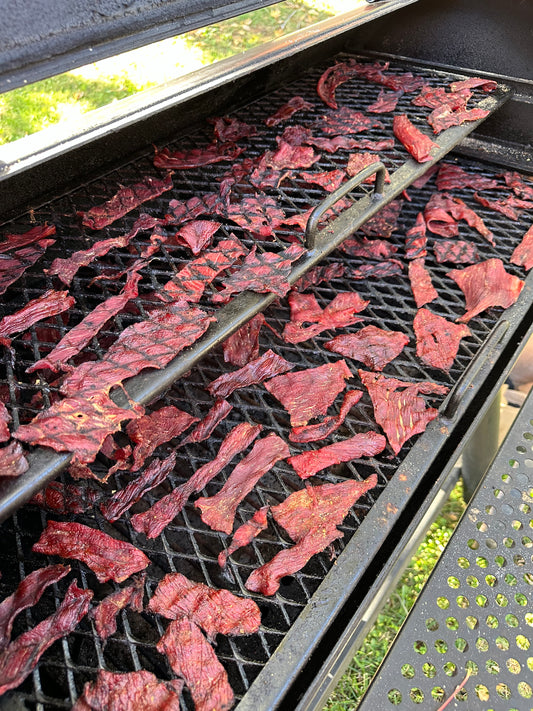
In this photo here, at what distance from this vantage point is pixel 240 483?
1.49 metres

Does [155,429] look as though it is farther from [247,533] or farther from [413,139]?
[413,139]

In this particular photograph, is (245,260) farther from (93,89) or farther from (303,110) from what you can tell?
(93,89)

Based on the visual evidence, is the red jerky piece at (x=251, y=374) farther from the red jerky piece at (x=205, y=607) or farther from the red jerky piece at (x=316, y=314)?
the red jerky piece at (x=205, y=607)

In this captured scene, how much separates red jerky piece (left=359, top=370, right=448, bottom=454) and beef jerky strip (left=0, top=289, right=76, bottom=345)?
34.8 inches

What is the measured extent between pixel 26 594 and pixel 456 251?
1803 millimetres

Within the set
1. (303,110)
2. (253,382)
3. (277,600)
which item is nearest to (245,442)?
(253,382)

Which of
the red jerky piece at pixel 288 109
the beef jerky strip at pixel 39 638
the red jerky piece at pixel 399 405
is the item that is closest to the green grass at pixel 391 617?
the red jerky piece at pixel 399 405

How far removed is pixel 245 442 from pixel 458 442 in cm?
60

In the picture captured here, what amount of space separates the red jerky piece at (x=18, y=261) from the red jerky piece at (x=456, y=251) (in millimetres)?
1383

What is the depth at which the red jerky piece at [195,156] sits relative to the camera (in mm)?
2178

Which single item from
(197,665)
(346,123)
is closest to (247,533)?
(197,665)

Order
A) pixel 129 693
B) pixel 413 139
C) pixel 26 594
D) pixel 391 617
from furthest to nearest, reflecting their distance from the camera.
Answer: pixel 391 617
pixel 413 139
pixel 26 594
pixel 129 693

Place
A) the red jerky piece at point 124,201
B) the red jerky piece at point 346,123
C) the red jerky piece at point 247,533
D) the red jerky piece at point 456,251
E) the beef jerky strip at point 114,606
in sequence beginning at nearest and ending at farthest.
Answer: the beef jerky strip at point 114,606
the red jerky piece at point 247,533
the red jerky piece at point 124,201
the red jerky piece at point 456,251
the red jerky piece at point 346,123

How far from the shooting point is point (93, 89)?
4.76 metres
